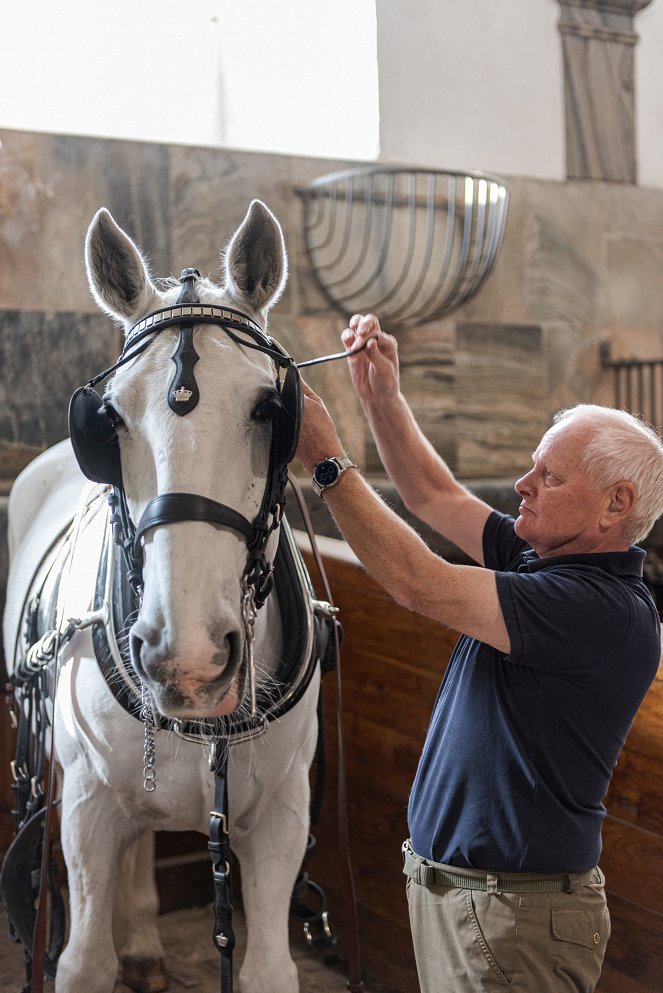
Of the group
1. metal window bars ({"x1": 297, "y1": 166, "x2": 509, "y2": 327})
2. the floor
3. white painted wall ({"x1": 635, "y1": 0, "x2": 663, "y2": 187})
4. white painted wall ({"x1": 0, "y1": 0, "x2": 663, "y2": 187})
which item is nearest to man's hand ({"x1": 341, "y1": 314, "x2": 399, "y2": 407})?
the floor

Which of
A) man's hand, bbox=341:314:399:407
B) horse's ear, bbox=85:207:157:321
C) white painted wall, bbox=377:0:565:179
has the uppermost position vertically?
white painted wall, bbox=377:0:565:179

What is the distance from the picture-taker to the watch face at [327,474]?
4.57ft

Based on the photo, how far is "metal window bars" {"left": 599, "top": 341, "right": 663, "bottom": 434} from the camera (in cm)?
435

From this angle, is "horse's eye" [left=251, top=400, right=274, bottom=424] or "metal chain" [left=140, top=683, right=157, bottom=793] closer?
"horse's eye" [left=251, top=400, right=274, bottom=424]

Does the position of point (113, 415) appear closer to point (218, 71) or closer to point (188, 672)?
point (188, 672)

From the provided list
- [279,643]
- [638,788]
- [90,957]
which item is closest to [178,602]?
[279,643]

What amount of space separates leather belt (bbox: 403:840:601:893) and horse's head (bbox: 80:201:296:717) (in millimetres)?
407

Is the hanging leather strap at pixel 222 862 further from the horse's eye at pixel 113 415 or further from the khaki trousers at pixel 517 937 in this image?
the horse's eye at pixel 113 415

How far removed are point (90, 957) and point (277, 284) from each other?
1136mm

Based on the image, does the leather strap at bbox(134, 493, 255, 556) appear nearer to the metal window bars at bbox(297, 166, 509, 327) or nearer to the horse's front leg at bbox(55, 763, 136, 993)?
the horse's front leg at bbox(55, 763, 136, 993)

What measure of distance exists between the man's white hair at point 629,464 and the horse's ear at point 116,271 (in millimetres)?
671

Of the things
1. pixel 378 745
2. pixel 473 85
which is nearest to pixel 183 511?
pixel 378 745

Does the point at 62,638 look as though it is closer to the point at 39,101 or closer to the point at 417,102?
the point at 39,101

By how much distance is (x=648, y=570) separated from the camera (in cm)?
400
